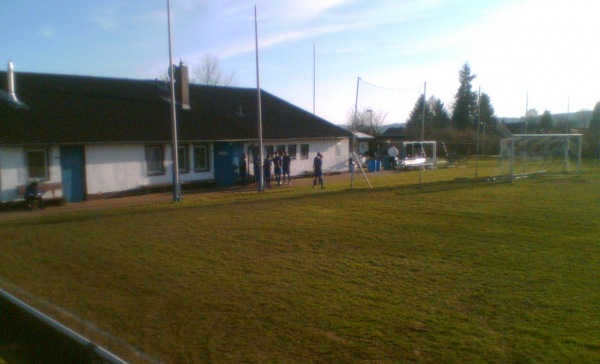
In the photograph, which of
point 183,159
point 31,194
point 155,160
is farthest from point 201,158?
point 31,194

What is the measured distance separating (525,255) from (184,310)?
684 centimetres

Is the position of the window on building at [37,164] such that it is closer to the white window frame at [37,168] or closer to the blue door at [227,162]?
the white window frame at [37,168]

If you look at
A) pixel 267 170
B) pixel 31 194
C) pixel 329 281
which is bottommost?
pixel 329 281

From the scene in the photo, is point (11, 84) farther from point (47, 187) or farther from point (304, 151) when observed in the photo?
point (304, 151)

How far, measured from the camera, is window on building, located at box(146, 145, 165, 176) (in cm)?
2553

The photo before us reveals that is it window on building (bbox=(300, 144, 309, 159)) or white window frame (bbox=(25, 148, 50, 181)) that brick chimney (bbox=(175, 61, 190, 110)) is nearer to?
window on building (bbox=(300, 144, 309, 159))

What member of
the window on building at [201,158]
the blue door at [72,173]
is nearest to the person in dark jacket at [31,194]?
the blue door at [72,173]

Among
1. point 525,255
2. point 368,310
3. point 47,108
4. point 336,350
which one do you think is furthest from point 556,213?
point 47,108

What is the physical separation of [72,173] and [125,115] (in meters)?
4.84

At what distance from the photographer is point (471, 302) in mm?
7652

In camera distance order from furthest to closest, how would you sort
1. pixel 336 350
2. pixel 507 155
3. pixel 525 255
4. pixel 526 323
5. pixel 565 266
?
pixel 507 155, pixel 525 255, pixel 565 266, pixel 526 323, pixel 336 350

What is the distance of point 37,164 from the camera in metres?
21.7

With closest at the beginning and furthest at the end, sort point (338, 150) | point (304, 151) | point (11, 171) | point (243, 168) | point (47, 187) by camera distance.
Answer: point (11, 171)
point (47, 187)
point (243, 168)
point (304, 151)
point (338, 150)

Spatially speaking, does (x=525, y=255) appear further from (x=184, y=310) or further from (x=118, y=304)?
(x=118, y=304)
